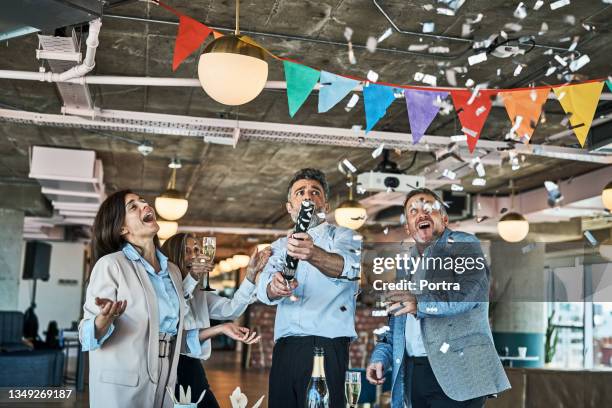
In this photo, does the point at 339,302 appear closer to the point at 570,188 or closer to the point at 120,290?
the point at 120,290

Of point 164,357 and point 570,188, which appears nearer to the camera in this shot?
point 164,357

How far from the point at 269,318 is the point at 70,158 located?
6.81 meters

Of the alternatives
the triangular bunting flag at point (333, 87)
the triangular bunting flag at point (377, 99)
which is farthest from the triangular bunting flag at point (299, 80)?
the triangular bunting flag at point (377, 99)

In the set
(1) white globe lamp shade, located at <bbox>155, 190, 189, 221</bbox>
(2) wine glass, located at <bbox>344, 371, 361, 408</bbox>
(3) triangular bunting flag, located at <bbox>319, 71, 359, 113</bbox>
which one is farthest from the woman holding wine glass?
(1) white globe lamp shade, located at <bbox>155, 190, 189, 221</bbox>

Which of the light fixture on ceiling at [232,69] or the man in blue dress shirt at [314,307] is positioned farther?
the light fixture on ceiling at [232,69]

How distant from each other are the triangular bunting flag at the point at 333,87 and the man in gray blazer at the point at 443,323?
2.21 meters

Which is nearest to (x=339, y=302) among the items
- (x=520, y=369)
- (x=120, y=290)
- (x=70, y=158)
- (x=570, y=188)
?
(x=120, y=290)

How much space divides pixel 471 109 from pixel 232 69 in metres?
2.57

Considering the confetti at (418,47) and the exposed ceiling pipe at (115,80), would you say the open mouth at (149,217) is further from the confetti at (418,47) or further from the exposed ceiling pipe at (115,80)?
the confetti at (418,47)

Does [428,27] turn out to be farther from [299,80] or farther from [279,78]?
[279,78]

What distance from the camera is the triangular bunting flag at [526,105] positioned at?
516 cm

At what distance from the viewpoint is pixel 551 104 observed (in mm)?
7082

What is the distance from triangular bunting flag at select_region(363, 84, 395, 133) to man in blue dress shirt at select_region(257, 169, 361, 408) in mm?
2414

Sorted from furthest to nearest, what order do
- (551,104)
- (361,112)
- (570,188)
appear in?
1. (570,188)
2. (361,112)
3. (551,104)
